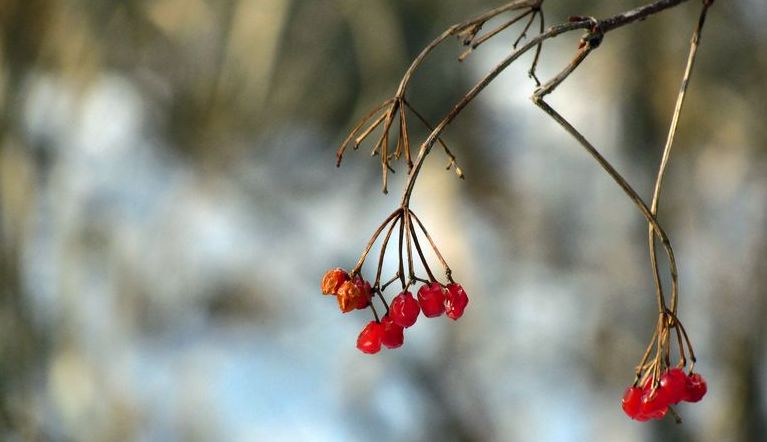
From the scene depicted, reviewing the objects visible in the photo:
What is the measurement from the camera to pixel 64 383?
5258mm

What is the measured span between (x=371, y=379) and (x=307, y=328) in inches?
17.9

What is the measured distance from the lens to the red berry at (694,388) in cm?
105

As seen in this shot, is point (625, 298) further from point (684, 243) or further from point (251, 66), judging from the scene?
point (251, 66)

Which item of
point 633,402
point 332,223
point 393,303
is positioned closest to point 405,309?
point 393,303

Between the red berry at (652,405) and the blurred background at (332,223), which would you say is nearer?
the red berry at (652,405)

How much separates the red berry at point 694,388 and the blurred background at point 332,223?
3775 millimetres

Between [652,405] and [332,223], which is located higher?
[332,223]

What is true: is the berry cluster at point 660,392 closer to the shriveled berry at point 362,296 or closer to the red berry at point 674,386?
the red berry at point 674,386

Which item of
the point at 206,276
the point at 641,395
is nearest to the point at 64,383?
the point at 206,276

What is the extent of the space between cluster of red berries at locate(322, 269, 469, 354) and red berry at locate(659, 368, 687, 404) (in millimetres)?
213

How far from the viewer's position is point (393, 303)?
1.06 m

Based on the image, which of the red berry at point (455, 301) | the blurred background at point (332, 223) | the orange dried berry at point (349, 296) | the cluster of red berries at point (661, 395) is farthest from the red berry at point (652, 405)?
the blurred background at point (332, 223)

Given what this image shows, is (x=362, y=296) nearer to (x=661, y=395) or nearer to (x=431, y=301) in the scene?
(x=431, y=301)

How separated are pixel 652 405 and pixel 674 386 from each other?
32 mm
